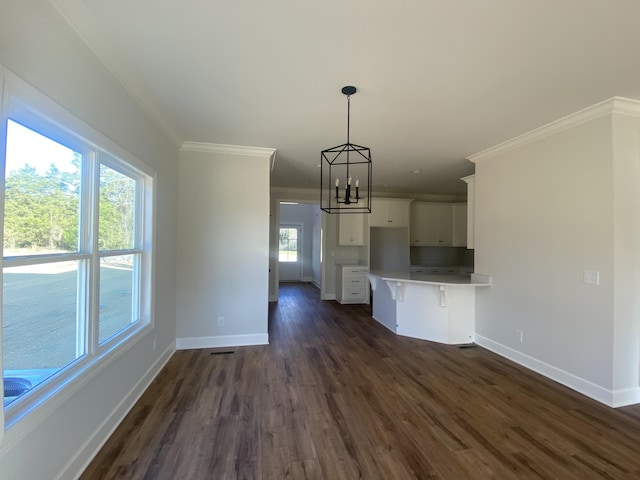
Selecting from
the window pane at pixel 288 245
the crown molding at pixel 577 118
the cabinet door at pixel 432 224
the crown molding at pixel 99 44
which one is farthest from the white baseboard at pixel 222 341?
the window pane at pixel 288 245

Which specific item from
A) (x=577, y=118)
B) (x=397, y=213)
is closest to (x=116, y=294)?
(x=577, y=118)

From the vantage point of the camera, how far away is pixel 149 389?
2.73 m

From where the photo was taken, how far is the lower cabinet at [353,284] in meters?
6.53

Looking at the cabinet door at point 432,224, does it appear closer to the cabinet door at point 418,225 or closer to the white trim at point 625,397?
the cabinet door at point 418,225

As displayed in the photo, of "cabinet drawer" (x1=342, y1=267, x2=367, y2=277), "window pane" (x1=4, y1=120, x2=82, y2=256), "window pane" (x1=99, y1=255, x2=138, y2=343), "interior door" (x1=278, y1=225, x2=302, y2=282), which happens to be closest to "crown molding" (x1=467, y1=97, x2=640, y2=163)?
"cabinet drawer" (x1=342, y1=267, x2=367, y2=277)

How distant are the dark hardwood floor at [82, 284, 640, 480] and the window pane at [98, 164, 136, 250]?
4.47 feet

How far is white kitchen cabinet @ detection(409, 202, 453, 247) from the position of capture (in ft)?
22.4

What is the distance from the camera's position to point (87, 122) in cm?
179

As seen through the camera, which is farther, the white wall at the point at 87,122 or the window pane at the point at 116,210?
the window pane at the point at 116,210

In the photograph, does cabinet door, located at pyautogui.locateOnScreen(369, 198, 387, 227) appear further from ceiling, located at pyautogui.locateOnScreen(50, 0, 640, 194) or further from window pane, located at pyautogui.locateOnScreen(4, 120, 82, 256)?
window pane, located at pyautogui.locateOnScreen(4, 120, 82, 256)

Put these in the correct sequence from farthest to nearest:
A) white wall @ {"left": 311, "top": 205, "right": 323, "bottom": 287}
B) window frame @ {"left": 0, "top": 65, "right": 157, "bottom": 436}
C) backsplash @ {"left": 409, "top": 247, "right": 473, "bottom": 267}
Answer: white wall @ {"left": 311, "top": 205, "right": 323, "bottom": 287}
backsplash @ {"left": 409, "top": 247, "right": 473, "bottom": 267}
window frame @ {"left": 0, "top": 65, "right": 157, "bottom": 436}

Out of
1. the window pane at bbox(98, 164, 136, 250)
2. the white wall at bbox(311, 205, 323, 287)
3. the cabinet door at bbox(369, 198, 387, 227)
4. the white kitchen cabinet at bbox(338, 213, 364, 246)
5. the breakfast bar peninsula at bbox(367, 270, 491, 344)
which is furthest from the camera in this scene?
the white wall at bbox(311, 205, 323, 287)

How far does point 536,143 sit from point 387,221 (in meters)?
3.47

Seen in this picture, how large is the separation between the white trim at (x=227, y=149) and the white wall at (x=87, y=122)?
2.40ft
